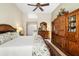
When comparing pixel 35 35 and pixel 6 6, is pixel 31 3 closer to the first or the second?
pixel 6 6

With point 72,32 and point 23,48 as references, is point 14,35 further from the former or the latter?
point 72,32

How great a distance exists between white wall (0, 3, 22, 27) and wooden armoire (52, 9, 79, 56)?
23.5 inches

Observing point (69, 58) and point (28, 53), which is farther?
point (28, 53)

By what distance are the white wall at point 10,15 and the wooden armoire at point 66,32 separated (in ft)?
1.96

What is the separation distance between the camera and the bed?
1.82 m

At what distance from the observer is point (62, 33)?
2352 mm

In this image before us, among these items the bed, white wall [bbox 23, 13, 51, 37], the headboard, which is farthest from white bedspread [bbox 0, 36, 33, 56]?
white wall [bbox 23, 13, 51, 37]

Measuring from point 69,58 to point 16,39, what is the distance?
0.93m

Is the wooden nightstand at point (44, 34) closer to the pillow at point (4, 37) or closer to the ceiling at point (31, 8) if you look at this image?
the ceiling at point (31, 8)

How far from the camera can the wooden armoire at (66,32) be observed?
2.09 m

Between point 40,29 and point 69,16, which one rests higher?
point 69,16

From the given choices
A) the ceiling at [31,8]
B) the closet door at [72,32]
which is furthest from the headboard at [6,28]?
the closet door at [72,32]

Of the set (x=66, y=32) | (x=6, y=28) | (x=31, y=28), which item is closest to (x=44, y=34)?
(x=31, y=28)

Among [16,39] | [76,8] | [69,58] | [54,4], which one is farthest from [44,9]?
[69,58]
